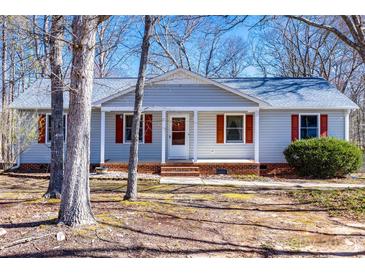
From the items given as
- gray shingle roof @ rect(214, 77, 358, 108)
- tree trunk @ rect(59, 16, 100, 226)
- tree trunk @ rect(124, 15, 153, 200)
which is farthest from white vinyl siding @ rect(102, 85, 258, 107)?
tree trunk @ rect(59, 16, 100, 226)

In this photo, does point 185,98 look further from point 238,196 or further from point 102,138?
point 238,196

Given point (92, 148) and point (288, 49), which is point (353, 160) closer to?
point (92, 148)

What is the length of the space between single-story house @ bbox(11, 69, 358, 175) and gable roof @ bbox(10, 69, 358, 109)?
0.15ft

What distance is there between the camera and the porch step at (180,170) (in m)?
11.8

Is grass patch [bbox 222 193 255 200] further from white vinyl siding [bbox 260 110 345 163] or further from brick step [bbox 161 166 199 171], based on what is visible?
white vinyl siding [bbox 260 110 345 163]

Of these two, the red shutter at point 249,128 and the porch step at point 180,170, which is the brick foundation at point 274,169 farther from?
the porch step at point 180,170

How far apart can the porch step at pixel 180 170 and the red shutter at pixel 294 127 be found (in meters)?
4.76

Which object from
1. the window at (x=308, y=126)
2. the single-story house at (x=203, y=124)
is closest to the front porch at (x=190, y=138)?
the single-story house at (x=203, y=124)

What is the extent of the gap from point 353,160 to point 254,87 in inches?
233

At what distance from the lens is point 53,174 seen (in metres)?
7.05

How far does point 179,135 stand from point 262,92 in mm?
4816

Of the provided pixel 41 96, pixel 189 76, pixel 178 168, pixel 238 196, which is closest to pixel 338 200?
pixel 238 196

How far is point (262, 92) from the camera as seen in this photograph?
14.6 m

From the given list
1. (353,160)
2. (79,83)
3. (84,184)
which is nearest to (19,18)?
(79,83)
